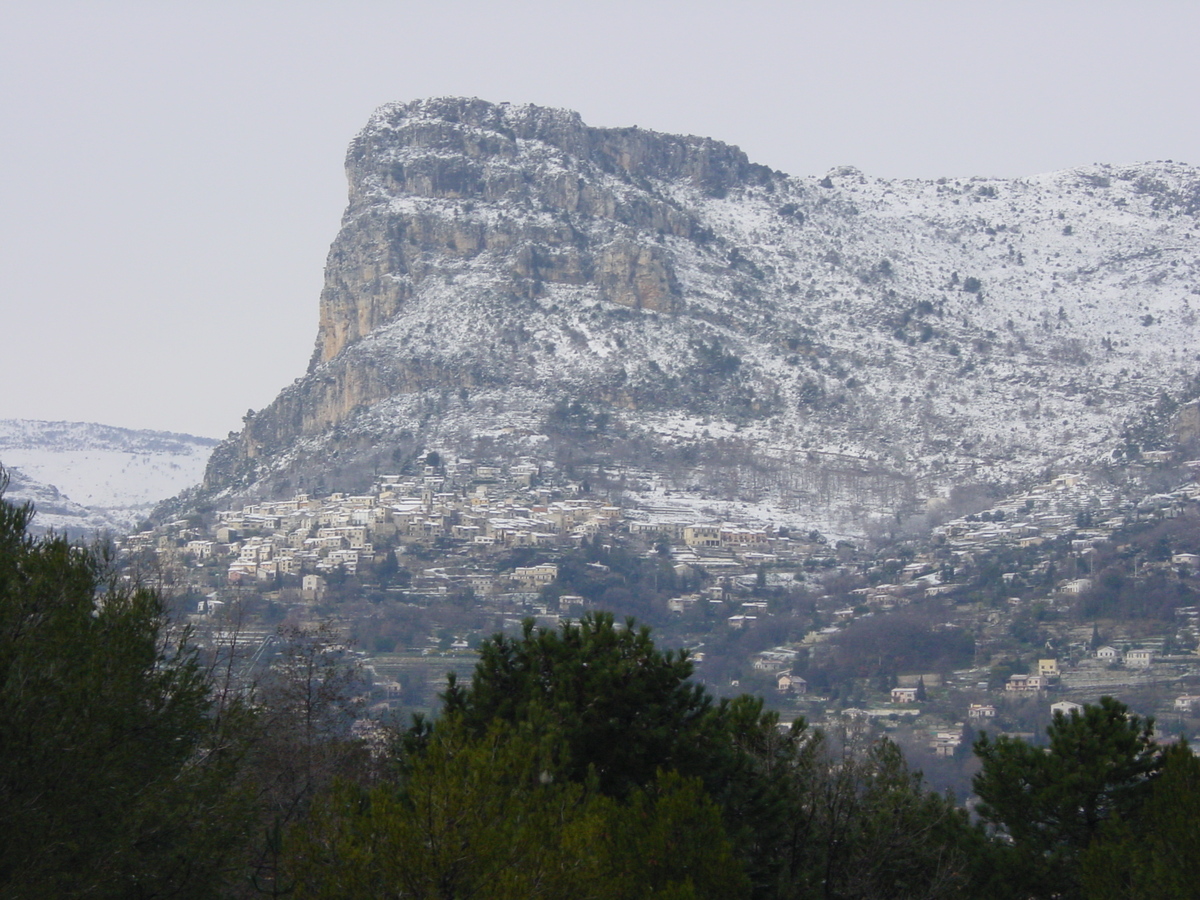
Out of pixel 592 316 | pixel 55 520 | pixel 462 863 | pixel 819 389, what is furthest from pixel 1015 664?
pixel 55 520

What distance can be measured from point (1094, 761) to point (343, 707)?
13229 millimetres

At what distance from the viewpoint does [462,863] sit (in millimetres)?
13000

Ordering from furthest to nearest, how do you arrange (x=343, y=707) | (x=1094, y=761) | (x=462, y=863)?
1. (x=343, y=707)
2. (x=1094, y=761)
3. (x=462, y=863)

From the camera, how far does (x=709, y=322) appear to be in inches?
5714

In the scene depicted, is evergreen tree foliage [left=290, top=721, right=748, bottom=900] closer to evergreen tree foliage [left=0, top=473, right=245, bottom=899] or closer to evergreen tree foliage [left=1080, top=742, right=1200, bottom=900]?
evergreen tree foliage [left=0, top=473, right=245, bottom=899]

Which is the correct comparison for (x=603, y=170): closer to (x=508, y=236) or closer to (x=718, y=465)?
(x=508, y=236)

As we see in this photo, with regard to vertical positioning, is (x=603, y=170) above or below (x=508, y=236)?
above

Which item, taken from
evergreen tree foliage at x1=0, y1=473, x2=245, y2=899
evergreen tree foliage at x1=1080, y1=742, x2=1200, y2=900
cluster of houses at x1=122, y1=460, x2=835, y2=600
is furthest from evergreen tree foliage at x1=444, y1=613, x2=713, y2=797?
cluster of houses at x1=122, y1=460, x2=835, y2=600

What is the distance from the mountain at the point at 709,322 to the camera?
427ft

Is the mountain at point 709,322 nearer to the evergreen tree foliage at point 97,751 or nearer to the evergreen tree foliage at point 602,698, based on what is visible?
the evergreen tree foliage at point 602,698

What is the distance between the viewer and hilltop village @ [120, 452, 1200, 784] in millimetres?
85438

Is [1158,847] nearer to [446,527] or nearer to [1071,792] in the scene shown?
[1071,792]

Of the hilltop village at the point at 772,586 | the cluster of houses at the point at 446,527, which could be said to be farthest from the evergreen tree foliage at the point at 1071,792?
the cluster of houses at the point at 446,527

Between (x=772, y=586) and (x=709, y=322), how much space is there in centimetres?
3917
